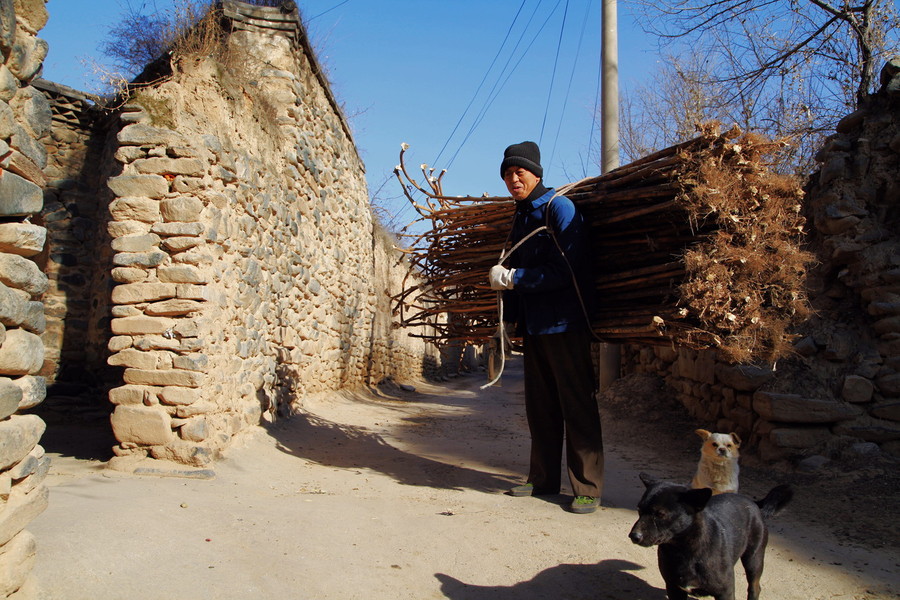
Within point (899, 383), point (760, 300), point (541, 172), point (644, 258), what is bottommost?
point (899, 383)

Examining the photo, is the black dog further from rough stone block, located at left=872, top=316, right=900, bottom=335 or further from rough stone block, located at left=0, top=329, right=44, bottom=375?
rough stone block, located at left=872, top=316, right=900, bottom=335

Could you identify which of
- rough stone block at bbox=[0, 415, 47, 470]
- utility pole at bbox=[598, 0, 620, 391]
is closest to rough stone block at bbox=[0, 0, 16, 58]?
rough stone block at bbox=[0, 415, 47, 470]

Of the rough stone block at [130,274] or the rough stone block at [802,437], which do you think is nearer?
the rough stone block at [130,274]

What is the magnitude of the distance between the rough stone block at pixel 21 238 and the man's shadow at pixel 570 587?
1.97m

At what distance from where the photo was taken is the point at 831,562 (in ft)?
9.43

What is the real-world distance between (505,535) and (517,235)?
186 centimetres

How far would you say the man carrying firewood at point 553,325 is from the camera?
364 cm

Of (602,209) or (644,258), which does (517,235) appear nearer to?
(602,209)

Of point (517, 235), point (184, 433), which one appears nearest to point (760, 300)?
point (517, 235)

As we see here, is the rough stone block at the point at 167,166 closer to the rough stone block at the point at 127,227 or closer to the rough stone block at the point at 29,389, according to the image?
the rough stone block at the point at 127,227

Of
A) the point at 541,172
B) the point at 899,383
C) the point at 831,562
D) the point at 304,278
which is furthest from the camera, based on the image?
the point at 304,278

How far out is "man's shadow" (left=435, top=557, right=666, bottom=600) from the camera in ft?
8.06

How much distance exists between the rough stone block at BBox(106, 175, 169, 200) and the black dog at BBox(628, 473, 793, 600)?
3710 mm

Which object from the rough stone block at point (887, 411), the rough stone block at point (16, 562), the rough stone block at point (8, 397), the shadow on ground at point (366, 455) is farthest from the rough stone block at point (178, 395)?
the rough stone block at point (887, 411)
